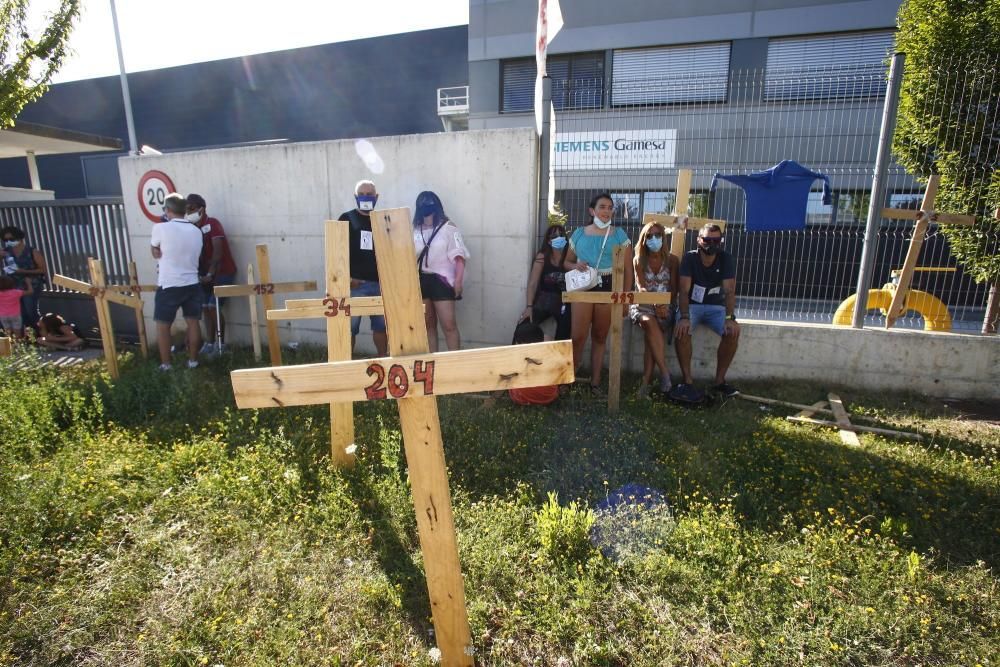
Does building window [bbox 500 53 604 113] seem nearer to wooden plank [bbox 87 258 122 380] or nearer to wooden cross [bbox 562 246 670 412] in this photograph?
wooden cross [bbox 562 246 670 412]

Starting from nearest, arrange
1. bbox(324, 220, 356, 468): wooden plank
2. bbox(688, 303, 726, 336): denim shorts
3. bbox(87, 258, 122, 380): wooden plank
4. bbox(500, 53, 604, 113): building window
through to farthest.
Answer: bbox(324, 220, 356, 468): wooden plank, bbox(688, 303, 726, 336): denim shorts, bbox(87, 258, 122, 380): wooden plank, bbox(500, 53, 604, 113): building window

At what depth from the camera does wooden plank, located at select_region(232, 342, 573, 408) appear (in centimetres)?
168

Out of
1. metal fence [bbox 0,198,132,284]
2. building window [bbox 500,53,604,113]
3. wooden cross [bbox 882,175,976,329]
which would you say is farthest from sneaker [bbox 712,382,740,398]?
building window [bbox 500,53,604,113]

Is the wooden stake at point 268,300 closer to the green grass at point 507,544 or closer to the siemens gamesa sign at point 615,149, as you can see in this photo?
the green grass at point 507,544

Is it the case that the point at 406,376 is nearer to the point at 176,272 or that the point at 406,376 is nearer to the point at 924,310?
the point at 176,272

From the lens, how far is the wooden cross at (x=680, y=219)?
5.01m

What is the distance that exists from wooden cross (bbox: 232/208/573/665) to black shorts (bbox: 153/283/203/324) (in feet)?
15.0

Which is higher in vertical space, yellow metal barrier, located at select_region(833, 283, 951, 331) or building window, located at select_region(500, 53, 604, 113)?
building window, located at select_region(500, 53, 604, 113)

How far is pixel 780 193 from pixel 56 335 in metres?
9.57

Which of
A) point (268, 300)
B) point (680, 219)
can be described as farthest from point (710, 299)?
point (268, 300)

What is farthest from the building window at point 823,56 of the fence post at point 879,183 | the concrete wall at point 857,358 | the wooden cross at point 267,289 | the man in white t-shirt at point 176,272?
the man in white t-shirt at point 176,272

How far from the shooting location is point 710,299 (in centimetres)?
488

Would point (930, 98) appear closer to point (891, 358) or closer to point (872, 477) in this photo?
point (891, 358)

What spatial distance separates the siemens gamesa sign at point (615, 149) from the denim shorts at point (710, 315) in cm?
202
